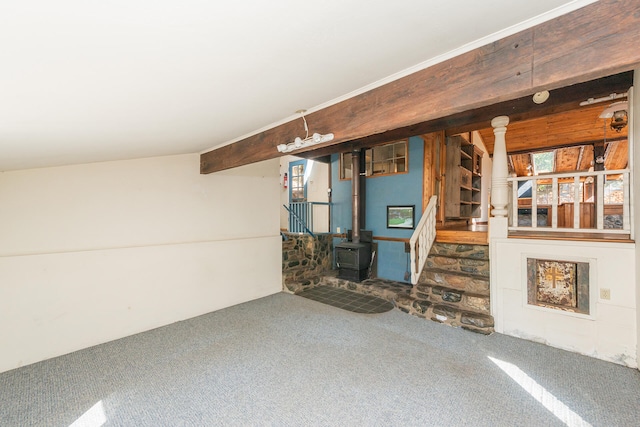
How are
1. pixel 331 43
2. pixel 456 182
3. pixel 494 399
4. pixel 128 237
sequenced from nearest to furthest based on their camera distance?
pixel 331 43, pixel 494 399, pixel 128 237, pixel 456 182

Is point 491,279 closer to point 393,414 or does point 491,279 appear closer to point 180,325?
point 393,414

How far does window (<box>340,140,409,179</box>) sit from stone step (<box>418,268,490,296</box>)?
80.9 inches

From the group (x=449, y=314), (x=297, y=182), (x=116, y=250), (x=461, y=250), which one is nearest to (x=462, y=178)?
(x=461, y=250)

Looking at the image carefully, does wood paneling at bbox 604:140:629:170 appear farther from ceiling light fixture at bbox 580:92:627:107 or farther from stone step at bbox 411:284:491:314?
→ stone step at bbox 411:284:491:314

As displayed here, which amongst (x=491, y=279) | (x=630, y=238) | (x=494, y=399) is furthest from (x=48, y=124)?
(x=630, y=238)

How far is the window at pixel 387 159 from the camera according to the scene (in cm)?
526

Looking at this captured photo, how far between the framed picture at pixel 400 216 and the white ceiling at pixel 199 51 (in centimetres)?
366

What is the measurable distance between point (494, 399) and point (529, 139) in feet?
19.4

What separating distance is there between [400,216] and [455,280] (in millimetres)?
1749

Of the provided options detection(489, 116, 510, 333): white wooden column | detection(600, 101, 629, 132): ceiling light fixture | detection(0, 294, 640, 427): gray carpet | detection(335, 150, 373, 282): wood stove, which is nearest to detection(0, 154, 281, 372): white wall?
detection(0, 294, 640, 427): gray carpet

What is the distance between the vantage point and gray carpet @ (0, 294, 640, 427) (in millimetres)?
1892

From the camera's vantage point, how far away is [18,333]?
2562 millimetres

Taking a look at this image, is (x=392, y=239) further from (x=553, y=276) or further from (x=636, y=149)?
(x=636, y=149)

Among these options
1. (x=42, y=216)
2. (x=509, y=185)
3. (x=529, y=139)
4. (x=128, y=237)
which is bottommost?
(x=128, y=237)
